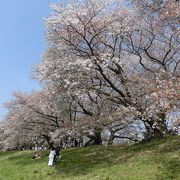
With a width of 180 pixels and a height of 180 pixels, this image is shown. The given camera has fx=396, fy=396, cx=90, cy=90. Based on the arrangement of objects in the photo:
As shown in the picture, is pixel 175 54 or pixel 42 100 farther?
pixel 42 100

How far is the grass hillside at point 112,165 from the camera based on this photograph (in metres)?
Result: 22.5

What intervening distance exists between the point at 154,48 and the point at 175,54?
1982mm

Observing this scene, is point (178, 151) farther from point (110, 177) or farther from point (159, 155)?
point (110, 177)

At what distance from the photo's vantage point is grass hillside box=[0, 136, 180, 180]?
2255cm

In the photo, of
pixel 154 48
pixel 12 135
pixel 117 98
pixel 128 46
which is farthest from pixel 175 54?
pixel 12 135

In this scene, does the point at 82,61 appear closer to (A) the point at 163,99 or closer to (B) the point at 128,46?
(B) the point at 128,46

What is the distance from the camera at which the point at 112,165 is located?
2594 cm

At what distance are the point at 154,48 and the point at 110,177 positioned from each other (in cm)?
1597

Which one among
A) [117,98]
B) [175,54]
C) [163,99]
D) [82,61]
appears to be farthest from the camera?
[175,54]

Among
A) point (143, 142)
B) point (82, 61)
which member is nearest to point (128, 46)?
point (82, 61)

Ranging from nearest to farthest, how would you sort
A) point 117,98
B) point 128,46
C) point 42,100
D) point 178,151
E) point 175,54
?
1. point 178,151
2. point 117,98
3. point 128,46
4. point 175,54
5. point 42,100

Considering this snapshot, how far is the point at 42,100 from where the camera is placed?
4247 centimetres

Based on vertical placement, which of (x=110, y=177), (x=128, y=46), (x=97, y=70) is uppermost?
(x=128, y=46)

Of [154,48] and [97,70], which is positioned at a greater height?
[154,48]
